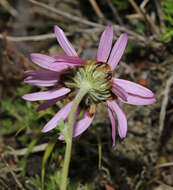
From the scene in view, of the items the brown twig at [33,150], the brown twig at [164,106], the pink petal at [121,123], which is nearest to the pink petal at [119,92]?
the pink petal at [121,123]

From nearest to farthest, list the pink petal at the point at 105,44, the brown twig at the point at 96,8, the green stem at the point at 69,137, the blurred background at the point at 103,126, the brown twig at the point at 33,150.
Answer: the green stem at the point at 69,137 → the pink petal at the point at 105,44 → the blurred background at the point at 103,126 → the brown twig at the point at 33,150 → the brown twig at the point at 96,8

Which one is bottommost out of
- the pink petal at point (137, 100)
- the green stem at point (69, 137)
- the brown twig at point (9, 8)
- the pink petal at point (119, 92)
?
the green stem at point (69, 137)

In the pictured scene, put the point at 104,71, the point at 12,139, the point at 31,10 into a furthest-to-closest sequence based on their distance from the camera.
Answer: the point at 31,10 → the point at 12,139 → the point at 104,71

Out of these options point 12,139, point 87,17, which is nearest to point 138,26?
point 87,17

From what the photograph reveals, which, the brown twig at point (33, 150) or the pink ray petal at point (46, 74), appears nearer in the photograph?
the pink ray petal at point (46, 74)

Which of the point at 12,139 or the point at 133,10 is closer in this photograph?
the point at 12,139

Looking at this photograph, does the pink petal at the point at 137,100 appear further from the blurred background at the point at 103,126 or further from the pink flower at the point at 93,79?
the blurred background at the point at 103,126

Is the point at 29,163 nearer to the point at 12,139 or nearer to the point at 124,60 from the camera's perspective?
the point at 12,139
